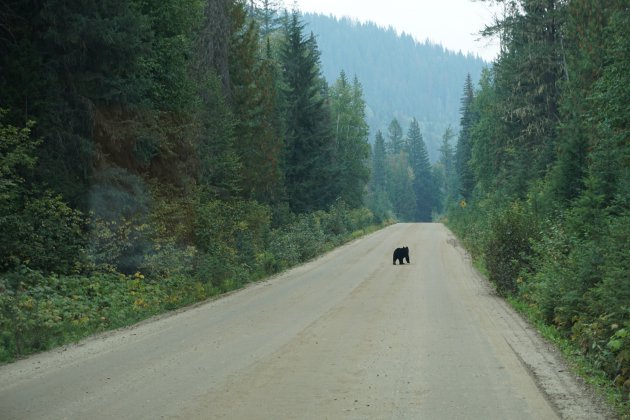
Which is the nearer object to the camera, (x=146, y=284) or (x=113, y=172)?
(x=146, y=284)

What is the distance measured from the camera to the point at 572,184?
20875 mm

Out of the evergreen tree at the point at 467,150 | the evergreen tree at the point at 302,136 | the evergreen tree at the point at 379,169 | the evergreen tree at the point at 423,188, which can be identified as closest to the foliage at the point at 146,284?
the evergreen tree at the point at 302,136

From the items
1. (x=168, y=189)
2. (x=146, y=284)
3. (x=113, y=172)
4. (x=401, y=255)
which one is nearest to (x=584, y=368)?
(x=146, y=284)

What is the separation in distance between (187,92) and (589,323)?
51.3 ft

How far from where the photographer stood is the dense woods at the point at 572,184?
9.54 metres

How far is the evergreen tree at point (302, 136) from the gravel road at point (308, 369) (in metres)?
26.5

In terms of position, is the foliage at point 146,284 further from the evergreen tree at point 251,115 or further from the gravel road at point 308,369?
the evergreen tree at point 251,115

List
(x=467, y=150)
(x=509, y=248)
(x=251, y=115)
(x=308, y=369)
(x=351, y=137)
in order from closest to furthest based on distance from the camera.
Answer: (x=308, y=369) < (x=509, y=248) < (x=251, y=115) < (x=351, y=137) < (x=467, y=150)

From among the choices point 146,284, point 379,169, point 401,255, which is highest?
point 379,169

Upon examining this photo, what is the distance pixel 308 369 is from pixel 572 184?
16.0m

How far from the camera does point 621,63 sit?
52.2 feet

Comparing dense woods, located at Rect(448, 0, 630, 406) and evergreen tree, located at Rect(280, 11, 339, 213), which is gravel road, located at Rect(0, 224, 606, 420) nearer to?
dense woods, located at Rect(448, 0, 630, 406)

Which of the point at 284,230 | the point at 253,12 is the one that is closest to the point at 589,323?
the point at 284,230

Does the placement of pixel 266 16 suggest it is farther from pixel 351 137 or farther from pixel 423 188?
pixel 423 188
